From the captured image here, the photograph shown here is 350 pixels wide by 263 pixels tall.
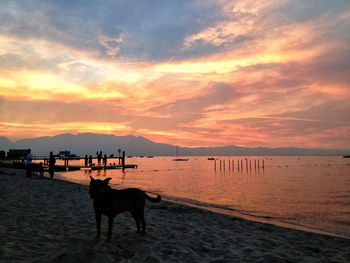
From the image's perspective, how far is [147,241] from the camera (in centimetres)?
597

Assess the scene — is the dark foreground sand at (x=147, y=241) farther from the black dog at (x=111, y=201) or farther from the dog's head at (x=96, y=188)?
the dog's head at (x=96, y=188)

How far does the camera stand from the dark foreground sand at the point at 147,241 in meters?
4.79

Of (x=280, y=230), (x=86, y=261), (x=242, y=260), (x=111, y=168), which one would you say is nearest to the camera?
(x=86, y=261)

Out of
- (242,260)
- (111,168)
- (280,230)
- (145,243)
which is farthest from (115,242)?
(111,168)

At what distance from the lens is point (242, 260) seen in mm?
5277

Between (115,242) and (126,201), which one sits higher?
(126,201)

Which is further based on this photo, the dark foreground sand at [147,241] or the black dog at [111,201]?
the black dog at [111,201]

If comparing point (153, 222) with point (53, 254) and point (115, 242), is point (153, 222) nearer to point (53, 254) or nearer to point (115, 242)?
point (115, 242)

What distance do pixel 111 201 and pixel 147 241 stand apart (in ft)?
4.75

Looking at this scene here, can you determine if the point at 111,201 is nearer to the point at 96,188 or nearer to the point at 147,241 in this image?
the point at 96,188

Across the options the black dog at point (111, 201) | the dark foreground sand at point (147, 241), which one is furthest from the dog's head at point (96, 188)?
the dark foreground sand at point (147, 241)

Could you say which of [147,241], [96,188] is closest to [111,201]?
[96,188]

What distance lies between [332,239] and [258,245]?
3.45 metres

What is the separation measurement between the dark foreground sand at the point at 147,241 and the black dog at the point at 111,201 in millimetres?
575
